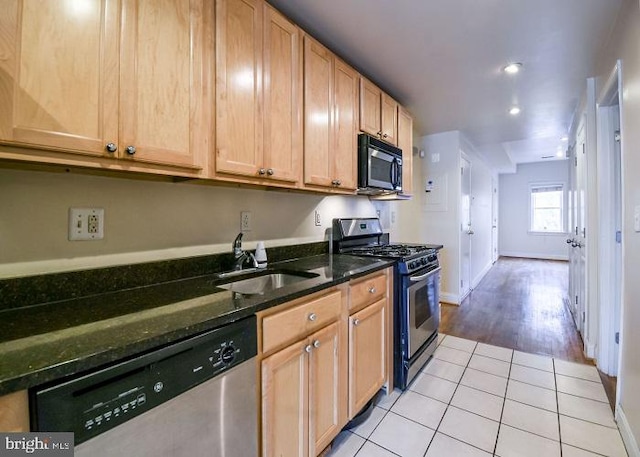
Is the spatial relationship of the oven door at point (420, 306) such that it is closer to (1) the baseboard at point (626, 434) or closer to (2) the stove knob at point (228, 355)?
(1) the baseboard at point (626, 434)

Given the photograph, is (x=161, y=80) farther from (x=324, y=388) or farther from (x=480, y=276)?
(x=480, y=276)

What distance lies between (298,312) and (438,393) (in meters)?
1.42

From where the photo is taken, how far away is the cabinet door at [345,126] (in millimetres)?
1956

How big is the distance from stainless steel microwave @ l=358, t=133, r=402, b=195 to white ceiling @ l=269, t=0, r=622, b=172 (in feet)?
1.99

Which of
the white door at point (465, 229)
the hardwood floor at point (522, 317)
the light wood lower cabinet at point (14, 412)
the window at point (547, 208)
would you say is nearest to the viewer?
the light wood lower cabinet at point (14, 412)

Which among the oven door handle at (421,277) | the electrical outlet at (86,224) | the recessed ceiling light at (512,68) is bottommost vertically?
the oven door handle at (421,277)

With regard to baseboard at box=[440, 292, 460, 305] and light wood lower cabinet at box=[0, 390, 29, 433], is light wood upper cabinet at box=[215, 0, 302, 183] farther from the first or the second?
baseboard at box=[440, 292, 460, 305]

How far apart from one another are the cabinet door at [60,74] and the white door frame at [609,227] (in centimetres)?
295

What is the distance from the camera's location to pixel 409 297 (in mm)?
1974

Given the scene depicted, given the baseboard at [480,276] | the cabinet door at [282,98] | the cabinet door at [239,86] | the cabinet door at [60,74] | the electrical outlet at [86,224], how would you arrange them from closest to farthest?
1. the cabinet door at [60,74]
2. the electrical outlet at [86,224]
3. the cabinet door at [239,86]
4. the cabinet door at [282,98]
5. the baseboard at [480,276]

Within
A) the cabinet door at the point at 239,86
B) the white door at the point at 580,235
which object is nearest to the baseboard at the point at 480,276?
the white door at the point at 580,235

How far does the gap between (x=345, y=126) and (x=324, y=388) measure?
1.61 metres

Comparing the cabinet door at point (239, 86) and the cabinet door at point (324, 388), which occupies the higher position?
the cabinet door at point (239, 86)

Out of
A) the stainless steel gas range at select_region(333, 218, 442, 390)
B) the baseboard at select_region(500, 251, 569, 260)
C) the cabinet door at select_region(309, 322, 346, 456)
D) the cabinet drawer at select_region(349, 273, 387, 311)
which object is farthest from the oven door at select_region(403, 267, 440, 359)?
the baseboard at select_region(500, 251, 569, 260)
